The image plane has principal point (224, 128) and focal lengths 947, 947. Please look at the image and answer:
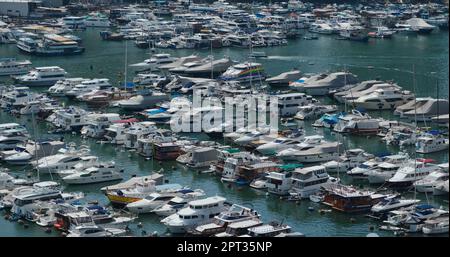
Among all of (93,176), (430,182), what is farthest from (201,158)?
(430,182)

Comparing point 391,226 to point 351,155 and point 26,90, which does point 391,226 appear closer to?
Answer: point 351,155

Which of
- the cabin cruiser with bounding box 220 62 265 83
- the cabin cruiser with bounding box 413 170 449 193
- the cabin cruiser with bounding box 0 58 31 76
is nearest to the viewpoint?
the cabin cruiser with bounding box 413 170 449 193

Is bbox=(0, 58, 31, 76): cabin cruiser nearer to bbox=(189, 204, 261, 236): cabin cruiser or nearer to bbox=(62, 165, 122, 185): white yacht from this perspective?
bbox=(62, 165, 122, 185): white yacht

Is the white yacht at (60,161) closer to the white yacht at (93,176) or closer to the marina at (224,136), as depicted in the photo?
the marina at (224,136)

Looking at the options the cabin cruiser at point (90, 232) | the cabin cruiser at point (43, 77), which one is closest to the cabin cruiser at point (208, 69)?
the cabin cruiser at point (43, 77)

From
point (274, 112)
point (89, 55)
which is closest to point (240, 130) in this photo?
point (274, 112)

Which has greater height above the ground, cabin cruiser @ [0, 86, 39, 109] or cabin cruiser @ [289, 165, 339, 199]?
cabin cruiser @ [289, 165, 339, 199]

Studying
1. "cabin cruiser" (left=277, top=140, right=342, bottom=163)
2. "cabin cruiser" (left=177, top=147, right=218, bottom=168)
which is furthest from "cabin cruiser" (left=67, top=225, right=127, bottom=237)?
"cabin cruiser" (left=277, top=140, right=342, bottom=163)
